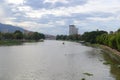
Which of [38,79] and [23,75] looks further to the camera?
[23,75]

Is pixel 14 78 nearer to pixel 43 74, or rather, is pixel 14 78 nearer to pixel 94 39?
pixel 43 74

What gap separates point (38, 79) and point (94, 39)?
11791 cm

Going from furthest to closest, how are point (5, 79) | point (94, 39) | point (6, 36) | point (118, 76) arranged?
point (6, 36)
point (94, 39)
point (118, 76)
point (5, 79)

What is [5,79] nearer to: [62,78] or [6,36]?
[62,78]

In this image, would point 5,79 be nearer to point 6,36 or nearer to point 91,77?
point 91,77

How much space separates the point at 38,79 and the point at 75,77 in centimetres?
415

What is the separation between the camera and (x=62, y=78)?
28781 mm

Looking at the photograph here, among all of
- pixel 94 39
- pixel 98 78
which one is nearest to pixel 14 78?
pixel 98 78

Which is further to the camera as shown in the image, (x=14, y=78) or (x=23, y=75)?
(x=23, y=75)

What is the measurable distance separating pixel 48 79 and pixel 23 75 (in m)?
3.68

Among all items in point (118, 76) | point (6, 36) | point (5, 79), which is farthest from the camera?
point (6, 36)

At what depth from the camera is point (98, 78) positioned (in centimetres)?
2906

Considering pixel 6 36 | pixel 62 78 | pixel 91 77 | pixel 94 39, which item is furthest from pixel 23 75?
pixel 6 36

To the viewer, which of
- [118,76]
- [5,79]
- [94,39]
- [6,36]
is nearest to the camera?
[5,79]
